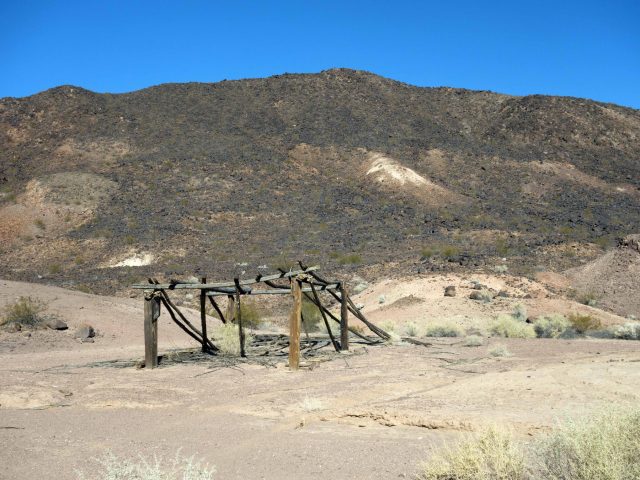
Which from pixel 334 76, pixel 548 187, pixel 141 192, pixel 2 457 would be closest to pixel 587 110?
pixel 548 187

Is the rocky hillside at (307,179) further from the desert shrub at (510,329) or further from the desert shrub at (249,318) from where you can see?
the desert shrub at (510,329)

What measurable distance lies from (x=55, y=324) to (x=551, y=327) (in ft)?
50.3

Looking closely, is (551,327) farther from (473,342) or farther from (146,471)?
(146,471)

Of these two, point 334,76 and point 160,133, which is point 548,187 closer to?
point 334,76

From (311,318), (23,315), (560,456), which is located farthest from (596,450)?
(311,318)

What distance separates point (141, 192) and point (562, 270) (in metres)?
31.2

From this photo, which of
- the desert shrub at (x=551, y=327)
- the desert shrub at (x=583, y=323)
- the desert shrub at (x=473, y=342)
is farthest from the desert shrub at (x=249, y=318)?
the desert shrub at (x=583, y=323)

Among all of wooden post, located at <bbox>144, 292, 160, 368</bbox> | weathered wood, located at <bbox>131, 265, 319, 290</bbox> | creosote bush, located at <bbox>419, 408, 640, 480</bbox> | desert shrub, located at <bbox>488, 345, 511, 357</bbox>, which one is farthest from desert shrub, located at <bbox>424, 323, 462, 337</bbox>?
creosote bush, located at <bbox>419, 408, 640, 480</bbox>

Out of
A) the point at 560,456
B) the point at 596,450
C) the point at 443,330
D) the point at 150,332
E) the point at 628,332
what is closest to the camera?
the point at 596,450

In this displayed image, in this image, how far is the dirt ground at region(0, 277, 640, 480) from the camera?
760 centimetres

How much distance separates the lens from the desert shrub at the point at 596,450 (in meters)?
5.27

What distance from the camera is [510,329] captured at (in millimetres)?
20453

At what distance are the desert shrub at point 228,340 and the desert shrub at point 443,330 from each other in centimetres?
713

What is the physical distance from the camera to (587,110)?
233 ft
